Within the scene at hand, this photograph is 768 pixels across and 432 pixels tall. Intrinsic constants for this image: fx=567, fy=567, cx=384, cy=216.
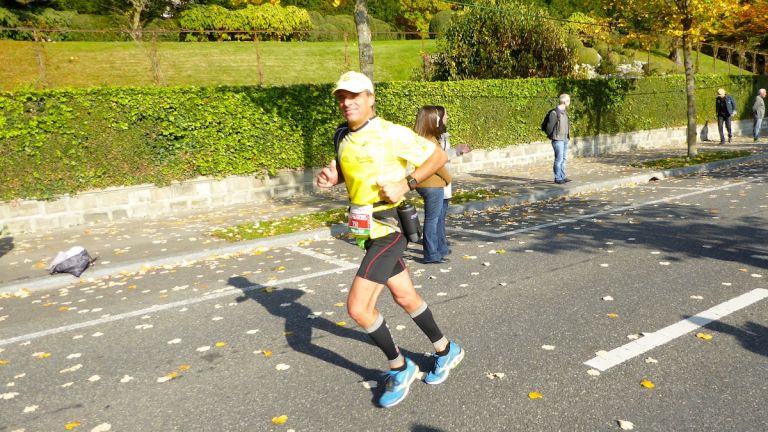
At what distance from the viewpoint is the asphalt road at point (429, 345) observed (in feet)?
11.4

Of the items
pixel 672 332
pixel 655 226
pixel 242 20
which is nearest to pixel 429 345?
pixel 672 332

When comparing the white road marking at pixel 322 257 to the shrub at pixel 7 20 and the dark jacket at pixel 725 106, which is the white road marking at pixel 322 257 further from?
the shrub at pixel 7 20

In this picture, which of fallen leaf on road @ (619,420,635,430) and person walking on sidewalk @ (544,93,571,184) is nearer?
fallen leaf on road @ (619,420,635,430)

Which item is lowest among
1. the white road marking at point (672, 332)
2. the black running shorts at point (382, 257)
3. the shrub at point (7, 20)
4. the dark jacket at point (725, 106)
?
the white road marking at point (672, 332)

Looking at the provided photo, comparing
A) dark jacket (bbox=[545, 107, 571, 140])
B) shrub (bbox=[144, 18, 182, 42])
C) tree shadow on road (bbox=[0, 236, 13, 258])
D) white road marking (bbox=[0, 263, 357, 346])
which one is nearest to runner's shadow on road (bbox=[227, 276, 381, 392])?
white road marking (bbox=[0, 263, 357, 346])

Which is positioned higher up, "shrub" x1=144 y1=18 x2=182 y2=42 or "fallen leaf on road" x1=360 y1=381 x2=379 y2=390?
"shrub" x1=144 y1=18 x2=182 y2=42

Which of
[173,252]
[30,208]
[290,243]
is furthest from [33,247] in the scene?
[290,243]

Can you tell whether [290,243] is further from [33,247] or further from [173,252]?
[33,247]

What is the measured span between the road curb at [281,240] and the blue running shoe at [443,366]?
197 inches

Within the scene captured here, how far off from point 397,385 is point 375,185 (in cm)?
128

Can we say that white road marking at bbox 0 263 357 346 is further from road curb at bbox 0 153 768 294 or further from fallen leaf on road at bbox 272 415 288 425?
fallen leaf on road at bbox 272 415 288 425

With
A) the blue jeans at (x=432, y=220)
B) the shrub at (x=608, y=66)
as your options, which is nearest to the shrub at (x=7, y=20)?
the blue jeans at (x=432, y=220)

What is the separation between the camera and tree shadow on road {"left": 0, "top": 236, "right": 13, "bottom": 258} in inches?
345

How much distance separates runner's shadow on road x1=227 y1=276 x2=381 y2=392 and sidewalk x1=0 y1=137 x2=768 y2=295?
5.77ft
